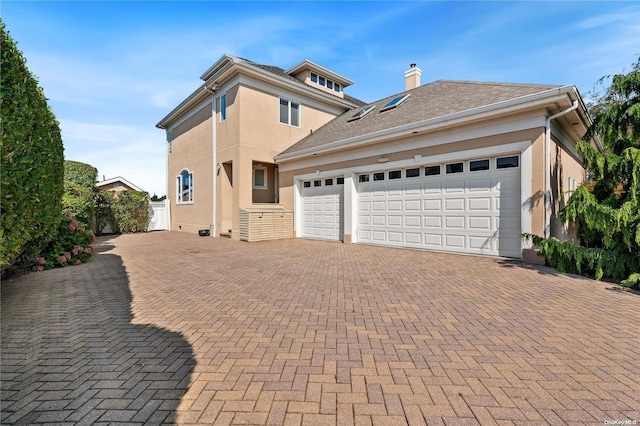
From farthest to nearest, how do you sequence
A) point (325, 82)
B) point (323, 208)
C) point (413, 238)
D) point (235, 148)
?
point (325, 82), point (235, 148), point (323, 208), point (413, 238)

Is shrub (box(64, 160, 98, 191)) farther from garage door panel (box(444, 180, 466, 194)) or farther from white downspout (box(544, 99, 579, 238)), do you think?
white downspout (box(544, 99, 579, 238))

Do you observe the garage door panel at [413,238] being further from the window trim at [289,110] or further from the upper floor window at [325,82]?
the upper floor window at [325,82]

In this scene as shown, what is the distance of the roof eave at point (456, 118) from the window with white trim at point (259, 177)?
409 cm

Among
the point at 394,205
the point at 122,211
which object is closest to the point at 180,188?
the point at 122,211

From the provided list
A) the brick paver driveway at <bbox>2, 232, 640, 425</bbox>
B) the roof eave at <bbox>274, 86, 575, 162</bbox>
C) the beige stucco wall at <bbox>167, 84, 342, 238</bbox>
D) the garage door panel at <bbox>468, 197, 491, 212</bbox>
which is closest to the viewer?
the brick paver driveway at <bbox>2, 232, 640, 425</bbox>

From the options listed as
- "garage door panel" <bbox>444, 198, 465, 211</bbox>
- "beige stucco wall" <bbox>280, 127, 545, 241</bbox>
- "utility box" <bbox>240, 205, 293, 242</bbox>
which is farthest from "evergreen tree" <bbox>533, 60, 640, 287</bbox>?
"utility box" <bbox>240, 205, 293, 242</bbox>

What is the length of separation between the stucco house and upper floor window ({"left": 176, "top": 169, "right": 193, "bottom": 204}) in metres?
0.12

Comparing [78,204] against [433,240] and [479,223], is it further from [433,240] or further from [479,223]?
[479,223]

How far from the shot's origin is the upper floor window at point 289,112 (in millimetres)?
14391

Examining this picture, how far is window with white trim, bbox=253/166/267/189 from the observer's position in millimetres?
14786

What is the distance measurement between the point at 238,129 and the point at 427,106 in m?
8.00

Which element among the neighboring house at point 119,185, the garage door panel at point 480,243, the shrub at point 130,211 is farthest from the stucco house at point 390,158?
the neighboring house at point 119,185

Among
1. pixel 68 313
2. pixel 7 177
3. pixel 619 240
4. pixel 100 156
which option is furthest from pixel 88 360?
pixel 100 156

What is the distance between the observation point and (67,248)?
26.0ft
